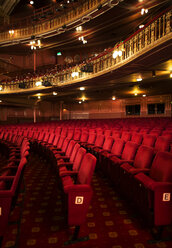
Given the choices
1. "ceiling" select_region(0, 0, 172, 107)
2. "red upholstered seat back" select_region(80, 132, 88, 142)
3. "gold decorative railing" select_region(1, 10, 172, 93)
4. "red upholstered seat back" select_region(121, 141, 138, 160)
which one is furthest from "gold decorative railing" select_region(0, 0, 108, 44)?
"red upholstered seat back" select_region(121, 141, 138, 160)

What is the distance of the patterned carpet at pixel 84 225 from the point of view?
1.39 m

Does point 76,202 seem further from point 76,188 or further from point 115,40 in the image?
point 115,40

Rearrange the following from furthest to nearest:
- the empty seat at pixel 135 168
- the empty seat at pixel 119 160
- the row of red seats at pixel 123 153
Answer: the empty seat at pixel 119 160, the row of red seats at pixel 123 153, the empty seat at pixel 135 168

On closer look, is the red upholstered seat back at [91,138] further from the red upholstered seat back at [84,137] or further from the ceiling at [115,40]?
the ceiling at [115,40]

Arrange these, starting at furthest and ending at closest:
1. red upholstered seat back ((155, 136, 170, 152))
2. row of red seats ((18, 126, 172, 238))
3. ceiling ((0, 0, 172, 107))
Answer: ceiling ((0, 0, 172, 107)) → red upholstered seat back ((155, 136, 170, 152)) → row of red seats ((18, 126, 172, 238))

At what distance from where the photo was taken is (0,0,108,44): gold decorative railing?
8.82 m

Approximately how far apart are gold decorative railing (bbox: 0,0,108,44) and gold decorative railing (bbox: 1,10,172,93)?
2.71m

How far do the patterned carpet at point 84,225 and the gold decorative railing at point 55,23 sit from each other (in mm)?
8277

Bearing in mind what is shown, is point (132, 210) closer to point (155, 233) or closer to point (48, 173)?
point (155, 233)

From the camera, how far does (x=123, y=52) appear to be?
6.08m

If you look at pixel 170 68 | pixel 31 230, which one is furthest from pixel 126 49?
pixel 31 230

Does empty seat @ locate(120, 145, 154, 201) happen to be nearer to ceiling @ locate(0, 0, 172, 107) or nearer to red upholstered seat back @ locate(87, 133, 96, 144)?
red upholstered seat back @ locate(87, 133, 96, 144)

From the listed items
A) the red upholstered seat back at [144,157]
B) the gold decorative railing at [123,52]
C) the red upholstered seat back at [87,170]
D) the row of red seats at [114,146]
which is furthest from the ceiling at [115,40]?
the red upholstered seat back at [87,170]

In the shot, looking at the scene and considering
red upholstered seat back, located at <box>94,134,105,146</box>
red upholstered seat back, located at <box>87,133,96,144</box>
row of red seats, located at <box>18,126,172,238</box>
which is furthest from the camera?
red upholstered seat back, located at <box>87,133,96,144</box>
